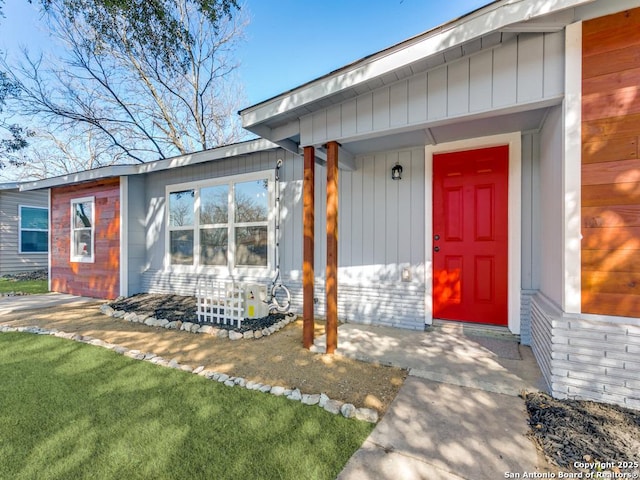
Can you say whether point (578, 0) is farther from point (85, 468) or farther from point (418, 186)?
point (85, 468)

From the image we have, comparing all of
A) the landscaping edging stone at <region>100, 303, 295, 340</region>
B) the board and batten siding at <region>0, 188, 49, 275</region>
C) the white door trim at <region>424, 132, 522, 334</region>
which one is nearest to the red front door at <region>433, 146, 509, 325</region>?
the white door trim at <region>424, 132, 522, 334</region>

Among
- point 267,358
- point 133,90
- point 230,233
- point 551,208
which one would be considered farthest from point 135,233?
point 133,90

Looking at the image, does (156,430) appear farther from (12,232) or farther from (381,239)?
(12,232)

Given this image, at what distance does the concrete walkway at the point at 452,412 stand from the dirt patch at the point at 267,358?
7.3 inches

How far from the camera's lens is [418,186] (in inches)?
146

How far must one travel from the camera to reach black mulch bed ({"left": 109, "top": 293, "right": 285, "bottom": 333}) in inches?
157

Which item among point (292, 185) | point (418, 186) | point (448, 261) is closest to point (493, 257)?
point (448, 261)

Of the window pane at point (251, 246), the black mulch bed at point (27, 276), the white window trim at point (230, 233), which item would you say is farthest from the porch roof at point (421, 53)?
the black mulch bed at point (27, 276)

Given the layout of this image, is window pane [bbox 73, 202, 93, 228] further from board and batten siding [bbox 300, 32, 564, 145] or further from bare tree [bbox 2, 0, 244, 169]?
board and batten siding [bbox 300, 32, 564, 145]

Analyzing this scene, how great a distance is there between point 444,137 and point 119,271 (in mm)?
6427

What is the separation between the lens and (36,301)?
5816 millimetres

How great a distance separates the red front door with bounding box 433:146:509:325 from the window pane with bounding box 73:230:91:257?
7.30 metres

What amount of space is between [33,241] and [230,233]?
9.47 m

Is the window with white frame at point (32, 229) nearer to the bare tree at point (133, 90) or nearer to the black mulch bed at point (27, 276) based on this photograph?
the black mulch bed at point (27, 276)
